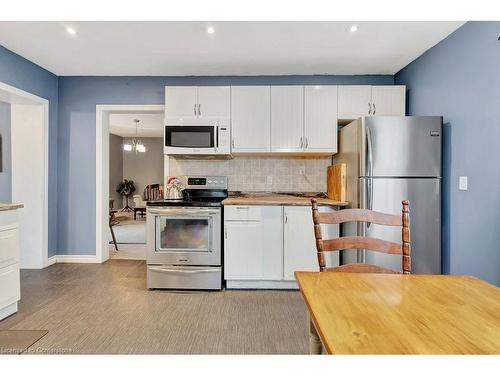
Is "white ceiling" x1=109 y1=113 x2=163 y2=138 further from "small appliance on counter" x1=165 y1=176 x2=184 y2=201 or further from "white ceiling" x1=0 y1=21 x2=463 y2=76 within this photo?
"small appliance on counter" x1=165 y1=176 x2=184 y2=201

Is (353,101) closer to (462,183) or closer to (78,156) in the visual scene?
(462,183)

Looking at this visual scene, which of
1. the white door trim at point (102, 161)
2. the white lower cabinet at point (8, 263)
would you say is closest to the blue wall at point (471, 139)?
the white door trim at point (102, 161)

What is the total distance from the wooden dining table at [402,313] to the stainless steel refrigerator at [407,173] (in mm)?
1648

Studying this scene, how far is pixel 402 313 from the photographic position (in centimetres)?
80

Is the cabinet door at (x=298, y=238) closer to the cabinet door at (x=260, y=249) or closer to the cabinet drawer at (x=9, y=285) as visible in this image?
the cabinet door at (x=260, y=249)

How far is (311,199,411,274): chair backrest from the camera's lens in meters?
1.35

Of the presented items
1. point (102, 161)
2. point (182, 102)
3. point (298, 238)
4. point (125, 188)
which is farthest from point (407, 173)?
point (125, 188)

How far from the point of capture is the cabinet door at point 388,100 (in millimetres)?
3311

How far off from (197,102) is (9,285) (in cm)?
236

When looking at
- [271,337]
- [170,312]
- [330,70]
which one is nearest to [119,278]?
[170,312]

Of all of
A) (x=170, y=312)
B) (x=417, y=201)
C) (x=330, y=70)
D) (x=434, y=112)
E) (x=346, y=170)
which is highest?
(x=330, y=70)

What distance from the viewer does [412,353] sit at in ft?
1.99
